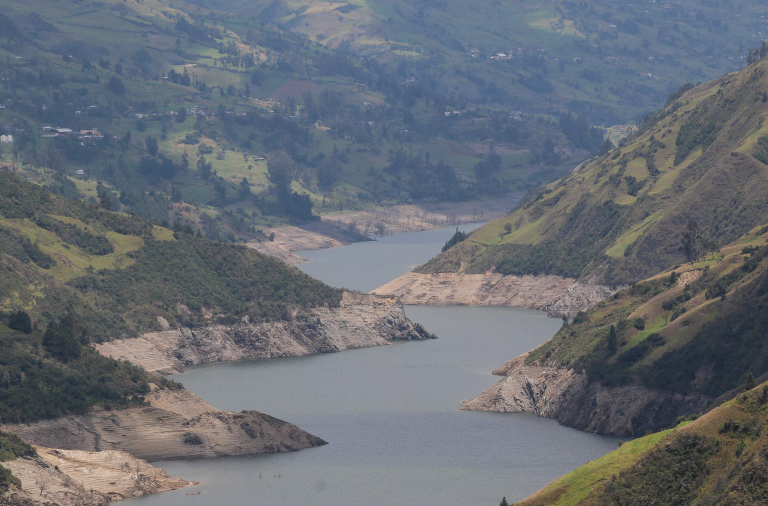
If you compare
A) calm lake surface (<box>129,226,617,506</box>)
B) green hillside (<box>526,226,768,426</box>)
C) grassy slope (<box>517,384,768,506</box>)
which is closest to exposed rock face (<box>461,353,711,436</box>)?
green hillside (<box>526,226,768,426</box>)

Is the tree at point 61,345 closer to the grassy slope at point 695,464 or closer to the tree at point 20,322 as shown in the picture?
the tree at point 20,322

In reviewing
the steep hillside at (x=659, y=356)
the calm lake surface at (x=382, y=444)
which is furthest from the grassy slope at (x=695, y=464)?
the steep hillside at (x=659, y=356)

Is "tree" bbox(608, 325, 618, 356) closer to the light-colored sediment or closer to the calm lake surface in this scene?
the calm lake surface

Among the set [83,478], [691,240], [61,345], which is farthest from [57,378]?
[691,240]

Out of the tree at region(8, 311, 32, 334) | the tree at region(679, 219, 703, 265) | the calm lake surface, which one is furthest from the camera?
the tree at region(679, 219, 703, 265)

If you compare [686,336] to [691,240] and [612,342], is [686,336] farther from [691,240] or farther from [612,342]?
[691,240]

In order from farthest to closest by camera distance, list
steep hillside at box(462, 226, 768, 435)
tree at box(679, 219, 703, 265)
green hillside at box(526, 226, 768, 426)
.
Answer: tree at box(679, 219, 703, 265) → steep hillside at box(462, 226, 768, 435) → green hillside at box(526, 226, 768, 426)
